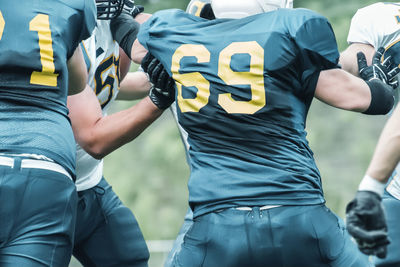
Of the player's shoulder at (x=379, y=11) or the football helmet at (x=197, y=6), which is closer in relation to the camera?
the football helmet at (x=197, y=6)

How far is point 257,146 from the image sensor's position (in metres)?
2.84

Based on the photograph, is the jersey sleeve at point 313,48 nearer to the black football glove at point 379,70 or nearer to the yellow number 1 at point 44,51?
the black football glove at point 379,70

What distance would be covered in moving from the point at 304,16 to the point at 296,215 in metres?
0.75

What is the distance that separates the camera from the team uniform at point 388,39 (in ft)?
12.5

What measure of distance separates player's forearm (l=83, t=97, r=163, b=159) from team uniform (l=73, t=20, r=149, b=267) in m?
0.51

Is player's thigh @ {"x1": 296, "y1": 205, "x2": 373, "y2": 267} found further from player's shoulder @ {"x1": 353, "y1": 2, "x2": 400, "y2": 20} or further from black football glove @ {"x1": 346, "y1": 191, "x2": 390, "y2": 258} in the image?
player's shoulder @ {"x1": 353, "y1": 2, "x2": 400, "y2": 20}

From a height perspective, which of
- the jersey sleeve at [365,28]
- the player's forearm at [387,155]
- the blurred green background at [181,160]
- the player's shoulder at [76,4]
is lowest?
the blurred green background at [181,160]

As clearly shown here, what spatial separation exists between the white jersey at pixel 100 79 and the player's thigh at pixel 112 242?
0.34 ft

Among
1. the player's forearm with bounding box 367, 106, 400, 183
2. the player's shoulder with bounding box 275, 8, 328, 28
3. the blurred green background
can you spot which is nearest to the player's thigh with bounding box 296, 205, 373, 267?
the player's forearm with bounding box 367, 106, 400, 183

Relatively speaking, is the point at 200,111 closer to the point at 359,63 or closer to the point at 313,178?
the point at 313,178

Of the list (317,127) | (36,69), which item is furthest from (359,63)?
(317,127)

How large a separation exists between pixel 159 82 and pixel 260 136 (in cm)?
56

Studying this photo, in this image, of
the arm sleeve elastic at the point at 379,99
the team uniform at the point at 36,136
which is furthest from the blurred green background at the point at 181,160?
the team uniform at the point at 36,136

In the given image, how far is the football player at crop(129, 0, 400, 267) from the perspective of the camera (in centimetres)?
275
